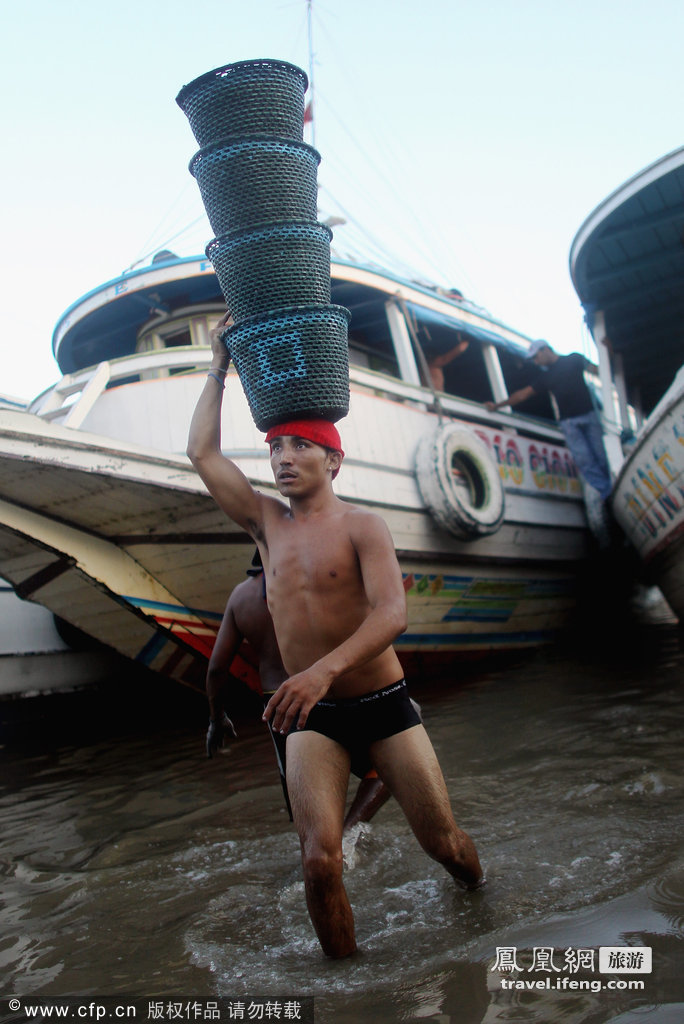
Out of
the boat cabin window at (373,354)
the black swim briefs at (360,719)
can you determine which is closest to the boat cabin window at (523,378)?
the boat cabin window at (373,354)

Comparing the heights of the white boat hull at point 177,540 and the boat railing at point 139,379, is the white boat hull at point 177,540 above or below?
below

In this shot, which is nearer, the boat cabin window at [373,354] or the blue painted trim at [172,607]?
the blue painted trim at [172,607]

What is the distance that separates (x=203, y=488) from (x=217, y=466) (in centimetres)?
301

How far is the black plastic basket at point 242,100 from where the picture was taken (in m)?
2.64

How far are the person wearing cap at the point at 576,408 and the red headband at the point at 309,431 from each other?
652 cm

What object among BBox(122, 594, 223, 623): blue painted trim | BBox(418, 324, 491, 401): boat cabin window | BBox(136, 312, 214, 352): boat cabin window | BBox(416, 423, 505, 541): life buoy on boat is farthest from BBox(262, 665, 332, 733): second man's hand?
BBox(418, 324, 491, 401): boat cabin window

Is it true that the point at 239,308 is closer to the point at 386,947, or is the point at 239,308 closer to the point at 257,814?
the point at 386,947

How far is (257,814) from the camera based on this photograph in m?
3.82

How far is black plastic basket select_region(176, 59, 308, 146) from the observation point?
2643 millimetres

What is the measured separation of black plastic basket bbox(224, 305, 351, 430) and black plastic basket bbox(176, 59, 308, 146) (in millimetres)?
699

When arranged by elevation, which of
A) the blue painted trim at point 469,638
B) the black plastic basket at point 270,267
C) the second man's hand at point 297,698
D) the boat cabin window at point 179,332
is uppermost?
the boat cabin window at point 179,332

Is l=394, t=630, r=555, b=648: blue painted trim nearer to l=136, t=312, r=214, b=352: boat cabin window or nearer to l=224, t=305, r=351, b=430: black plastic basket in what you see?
l=136, t=312, r=214, b=352: boat cabin window

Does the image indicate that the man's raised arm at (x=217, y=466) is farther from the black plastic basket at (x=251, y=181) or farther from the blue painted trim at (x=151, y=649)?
the blue painted trim at (x=151, y=649)

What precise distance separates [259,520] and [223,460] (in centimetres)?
23
